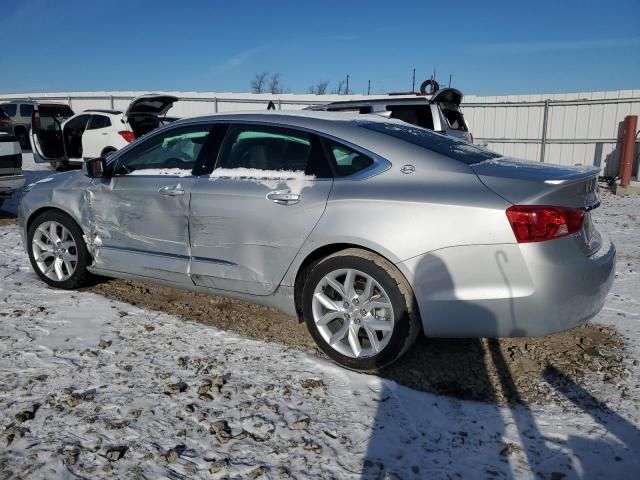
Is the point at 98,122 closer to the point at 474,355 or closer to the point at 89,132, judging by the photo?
the point at 89,132

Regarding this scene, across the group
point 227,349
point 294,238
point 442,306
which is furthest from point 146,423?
point 442,306

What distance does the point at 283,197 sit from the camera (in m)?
3.28

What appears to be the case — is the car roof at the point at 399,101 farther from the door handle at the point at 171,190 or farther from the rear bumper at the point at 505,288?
the rear bumper at the point at 505,288

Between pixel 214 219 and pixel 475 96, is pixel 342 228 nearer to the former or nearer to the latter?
pixel 214 219

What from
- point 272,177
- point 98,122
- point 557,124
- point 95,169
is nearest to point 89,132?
point 98,122

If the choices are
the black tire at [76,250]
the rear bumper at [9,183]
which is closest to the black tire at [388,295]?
the black tire at [76,250]

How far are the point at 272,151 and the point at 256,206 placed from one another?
425 mm

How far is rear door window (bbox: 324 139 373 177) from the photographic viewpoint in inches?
126

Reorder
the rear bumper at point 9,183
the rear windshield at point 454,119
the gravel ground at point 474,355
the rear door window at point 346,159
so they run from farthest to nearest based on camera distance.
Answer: the rear windshield at point 454,119 → the rear bumper at point 9,183 → the rear door window at point 346,159 → the gravel ground at point 474,355

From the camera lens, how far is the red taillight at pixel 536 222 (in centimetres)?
268

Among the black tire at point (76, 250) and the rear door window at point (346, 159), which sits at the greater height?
the rear door window at point (346, 159)

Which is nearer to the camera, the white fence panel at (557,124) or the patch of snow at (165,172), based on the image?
the patch of snow at (165,172)

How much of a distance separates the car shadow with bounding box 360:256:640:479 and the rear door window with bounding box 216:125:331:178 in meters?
1.03

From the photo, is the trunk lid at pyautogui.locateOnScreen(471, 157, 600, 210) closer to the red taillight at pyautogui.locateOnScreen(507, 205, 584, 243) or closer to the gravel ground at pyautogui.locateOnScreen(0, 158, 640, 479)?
the red taillight at pyautogui.locateOnScreen(507, 205, 584, 243)
